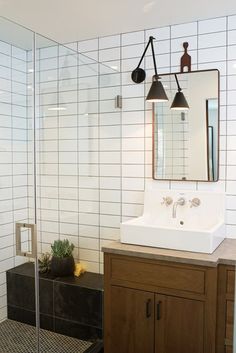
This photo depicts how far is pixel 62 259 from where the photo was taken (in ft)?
8.25

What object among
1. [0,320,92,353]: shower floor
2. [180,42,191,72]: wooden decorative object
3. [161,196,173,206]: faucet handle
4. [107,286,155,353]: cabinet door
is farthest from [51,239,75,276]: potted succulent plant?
[180,42,191,72]: wooden decorative object

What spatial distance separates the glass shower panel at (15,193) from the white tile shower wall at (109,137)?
15 centimetres

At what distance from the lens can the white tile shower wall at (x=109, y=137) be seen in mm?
2311

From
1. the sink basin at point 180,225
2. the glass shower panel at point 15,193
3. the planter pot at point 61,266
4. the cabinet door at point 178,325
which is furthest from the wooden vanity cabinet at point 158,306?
the glass shower panel at point 15,193

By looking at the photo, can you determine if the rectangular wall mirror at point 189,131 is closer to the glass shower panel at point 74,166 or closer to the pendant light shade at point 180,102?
the pendant light shade at point 180,102

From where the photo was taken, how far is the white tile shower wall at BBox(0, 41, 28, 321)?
2332 millimetres

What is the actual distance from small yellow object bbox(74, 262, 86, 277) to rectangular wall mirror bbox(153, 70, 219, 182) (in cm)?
90

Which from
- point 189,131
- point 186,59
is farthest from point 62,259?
point 186,59

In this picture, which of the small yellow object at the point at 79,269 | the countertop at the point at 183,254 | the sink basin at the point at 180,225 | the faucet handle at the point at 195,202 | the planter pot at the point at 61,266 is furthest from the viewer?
the small yellow object at the point at 79,269

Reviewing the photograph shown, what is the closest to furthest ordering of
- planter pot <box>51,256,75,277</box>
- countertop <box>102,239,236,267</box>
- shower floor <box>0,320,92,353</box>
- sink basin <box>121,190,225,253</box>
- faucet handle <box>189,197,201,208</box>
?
countertop <box>102,239,236,267</box> → sink basin <box>121,190,225,253</box> → shower floor <box>0,320,92,353</box> → faucet handle <box>189,197,201,208</box> → planter pot <box>51,256,75,277</box>

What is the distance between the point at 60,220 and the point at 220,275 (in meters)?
1.23

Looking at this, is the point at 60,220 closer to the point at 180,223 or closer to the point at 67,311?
the point at 67,311

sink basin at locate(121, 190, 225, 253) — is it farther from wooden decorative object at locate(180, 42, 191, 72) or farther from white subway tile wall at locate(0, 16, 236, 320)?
wooden decorative object at locate(180, 42, 191, 72)

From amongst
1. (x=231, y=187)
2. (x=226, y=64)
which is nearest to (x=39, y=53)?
(x=226, y=64)
